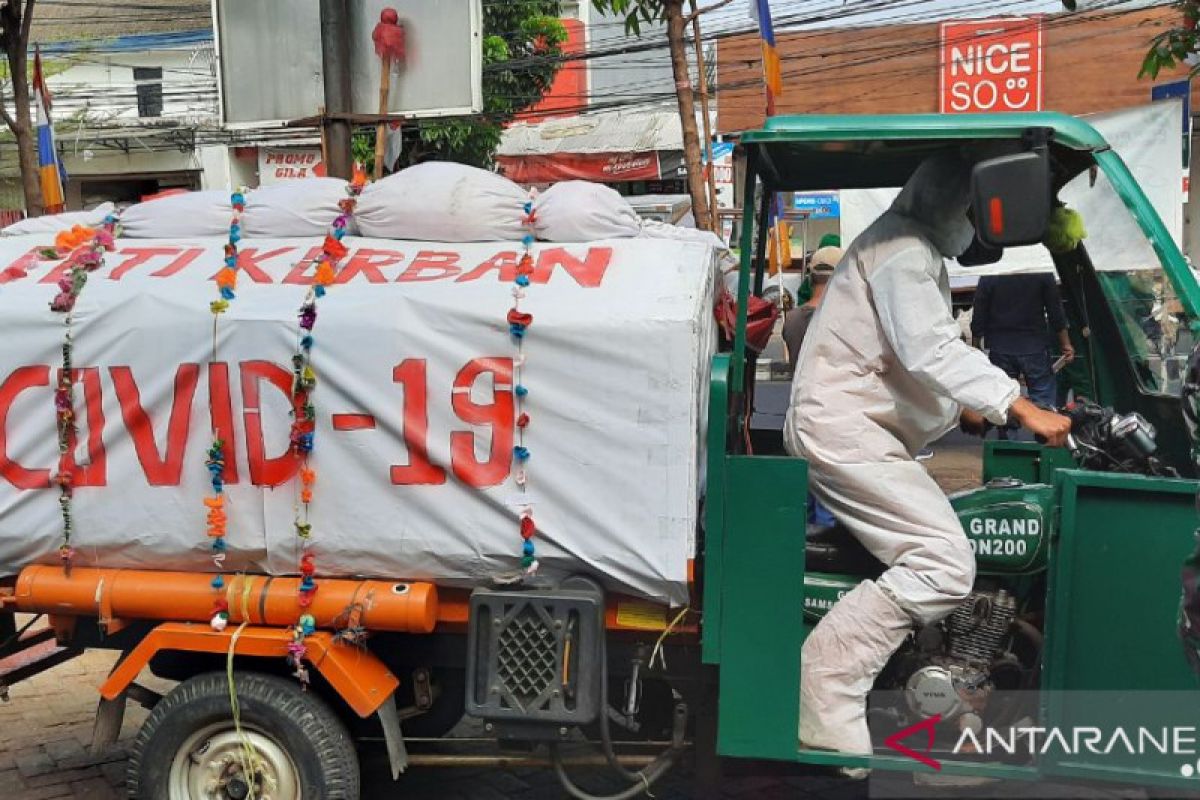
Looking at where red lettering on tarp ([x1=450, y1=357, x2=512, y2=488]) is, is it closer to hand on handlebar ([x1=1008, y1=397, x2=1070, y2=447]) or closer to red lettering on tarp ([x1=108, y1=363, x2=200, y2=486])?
red lettering on tarp ([x1=108, y1=363, x2=200, y2=486])

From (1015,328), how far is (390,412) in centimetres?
577

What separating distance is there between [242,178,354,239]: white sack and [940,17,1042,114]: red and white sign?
16.9m

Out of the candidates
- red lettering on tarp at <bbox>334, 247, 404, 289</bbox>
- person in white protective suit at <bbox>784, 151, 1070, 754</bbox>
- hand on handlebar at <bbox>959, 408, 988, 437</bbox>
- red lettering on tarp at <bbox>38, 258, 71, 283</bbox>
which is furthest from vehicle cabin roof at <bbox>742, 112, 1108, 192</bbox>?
red lettering on tarp at <bbox>38, 258, 71, 283</bbox>

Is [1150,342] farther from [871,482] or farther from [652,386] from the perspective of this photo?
[652,386]

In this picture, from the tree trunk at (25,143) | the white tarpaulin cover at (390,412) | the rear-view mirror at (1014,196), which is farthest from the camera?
the tree trunk at (25,143)

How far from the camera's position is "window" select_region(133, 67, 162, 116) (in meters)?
24.7

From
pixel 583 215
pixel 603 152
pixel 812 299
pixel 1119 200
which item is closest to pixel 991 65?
pixel 603 152

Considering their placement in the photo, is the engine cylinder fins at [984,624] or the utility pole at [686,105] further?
the utility pole at [686,105]

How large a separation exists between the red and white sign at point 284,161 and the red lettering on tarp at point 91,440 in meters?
22.1

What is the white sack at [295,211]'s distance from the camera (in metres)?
3.74

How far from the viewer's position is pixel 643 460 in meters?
3.19

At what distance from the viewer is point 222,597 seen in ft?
11.1

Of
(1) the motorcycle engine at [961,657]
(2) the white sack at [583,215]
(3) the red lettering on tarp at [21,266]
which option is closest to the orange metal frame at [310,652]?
(3) the red lettering on tarp at [21,266]

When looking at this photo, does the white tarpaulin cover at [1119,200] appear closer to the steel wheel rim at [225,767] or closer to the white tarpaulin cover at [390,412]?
the white tarpaulin cover at [390,412]
